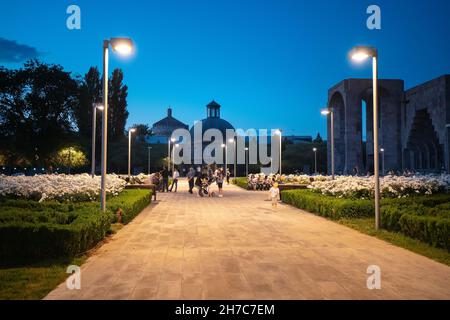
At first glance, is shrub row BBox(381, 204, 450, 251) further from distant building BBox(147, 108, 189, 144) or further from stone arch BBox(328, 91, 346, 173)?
distant building BBox(147, 108, 189, 144)

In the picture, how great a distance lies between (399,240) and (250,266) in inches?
176

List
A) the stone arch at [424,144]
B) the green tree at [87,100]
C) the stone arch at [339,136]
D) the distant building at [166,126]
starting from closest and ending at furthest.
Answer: the green tree at [87,100]
the stone arch at [424,144]
the stone arch at [339,136]
the distant building at [166,126]

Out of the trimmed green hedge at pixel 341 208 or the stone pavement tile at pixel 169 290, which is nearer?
the stone pavement tile at pixel 169 290

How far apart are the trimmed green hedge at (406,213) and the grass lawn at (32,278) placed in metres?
7.07

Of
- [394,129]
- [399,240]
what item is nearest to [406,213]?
[399,240]

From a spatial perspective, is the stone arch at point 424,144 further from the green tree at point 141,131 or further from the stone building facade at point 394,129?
the green tree at point 141,131

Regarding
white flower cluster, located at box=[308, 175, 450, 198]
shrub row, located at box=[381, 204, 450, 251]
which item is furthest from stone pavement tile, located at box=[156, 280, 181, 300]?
white flower cluster, located at box=[308, 175, 450, 198]

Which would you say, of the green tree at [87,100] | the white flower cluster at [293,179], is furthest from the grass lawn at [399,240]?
the green tree at [87,100]

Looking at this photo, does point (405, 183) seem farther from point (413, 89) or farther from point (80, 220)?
point (413, 89)

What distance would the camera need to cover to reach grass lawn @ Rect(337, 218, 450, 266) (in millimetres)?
8152

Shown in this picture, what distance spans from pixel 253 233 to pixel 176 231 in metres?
2.06

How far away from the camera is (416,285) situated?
6008mm

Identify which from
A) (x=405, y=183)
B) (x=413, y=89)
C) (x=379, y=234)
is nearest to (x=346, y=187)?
(x=405, y=183)

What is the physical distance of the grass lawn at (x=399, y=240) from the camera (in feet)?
26.7
